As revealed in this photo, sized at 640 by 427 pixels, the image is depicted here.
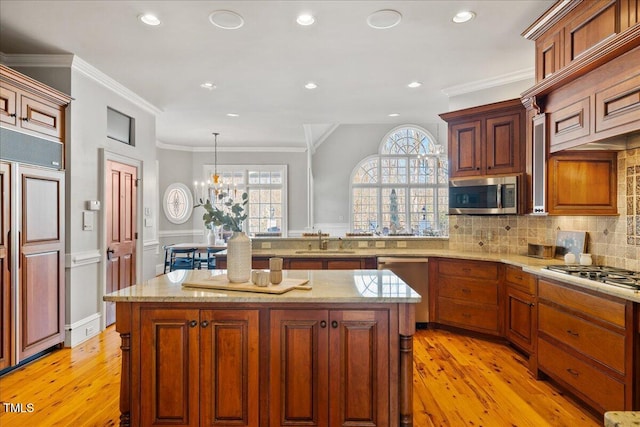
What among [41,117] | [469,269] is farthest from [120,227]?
[469,269]

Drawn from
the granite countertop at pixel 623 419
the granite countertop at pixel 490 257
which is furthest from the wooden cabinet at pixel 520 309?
the granite countertop at pixel 623 419

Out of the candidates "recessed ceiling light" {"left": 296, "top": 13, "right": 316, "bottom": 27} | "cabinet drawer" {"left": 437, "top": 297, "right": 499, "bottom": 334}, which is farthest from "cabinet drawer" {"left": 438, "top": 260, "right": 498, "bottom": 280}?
"recessed ceiling light" {"left": 296, "top": 13, "right": 316, "bottom": 27}

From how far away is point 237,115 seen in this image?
5938 mm

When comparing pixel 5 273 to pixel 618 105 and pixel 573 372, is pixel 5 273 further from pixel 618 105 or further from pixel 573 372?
pixel 618 105

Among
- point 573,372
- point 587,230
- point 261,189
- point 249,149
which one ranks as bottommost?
point 573,372

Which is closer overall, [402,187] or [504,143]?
[504,143]

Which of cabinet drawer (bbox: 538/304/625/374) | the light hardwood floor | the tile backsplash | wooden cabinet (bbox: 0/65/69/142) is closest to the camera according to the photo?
cabinet drawer (bbox: 538/304/625/374)

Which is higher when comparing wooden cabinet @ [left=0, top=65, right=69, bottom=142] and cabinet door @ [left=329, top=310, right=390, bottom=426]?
wooden cabinet @ [left=0, top=65, right=69, bottom=142]

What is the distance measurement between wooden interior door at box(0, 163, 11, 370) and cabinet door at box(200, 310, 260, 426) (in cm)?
205

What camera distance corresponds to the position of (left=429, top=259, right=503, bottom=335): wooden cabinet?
3598mm

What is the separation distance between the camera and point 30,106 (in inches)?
122

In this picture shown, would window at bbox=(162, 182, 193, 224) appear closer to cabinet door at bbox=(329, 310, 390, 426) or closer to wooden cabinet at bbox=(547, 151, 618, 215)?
cabinet door at bbox=(329, 310, 390, 426)

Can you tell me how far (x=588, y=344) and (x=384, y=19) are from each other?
265 cm

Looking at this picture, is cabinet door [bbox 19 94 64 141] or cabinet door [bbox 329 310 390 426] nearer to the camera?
cabinet door [bbox 329 310 390 426]
